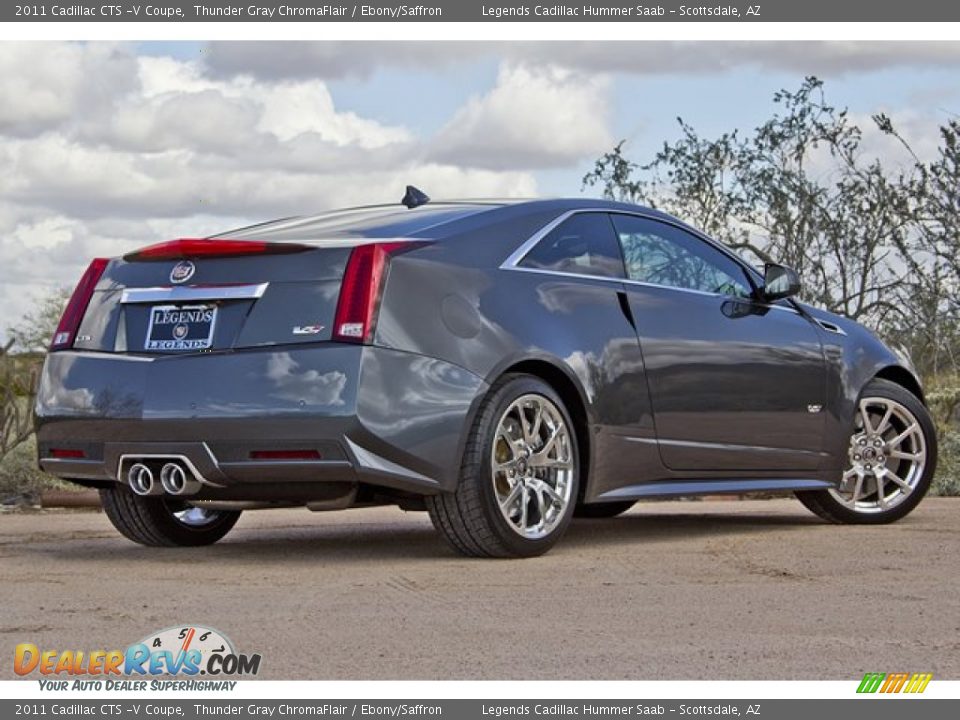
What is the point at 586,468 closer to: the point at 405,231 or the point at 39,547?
the point at 405,231

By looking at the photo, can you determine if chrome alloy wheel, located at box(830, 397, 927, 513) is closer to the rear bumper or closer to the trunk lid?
the rear bumper

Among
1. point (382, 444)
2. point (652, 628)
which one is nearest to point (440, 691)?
point (652, 628)

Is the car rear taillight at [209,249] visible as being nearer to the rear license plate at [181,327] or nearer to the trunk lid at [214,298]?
the trunk lid at [214,298]

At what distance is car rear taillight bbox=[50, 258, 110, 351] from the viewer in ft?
26.9

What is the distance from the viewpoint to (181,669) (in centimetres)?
527

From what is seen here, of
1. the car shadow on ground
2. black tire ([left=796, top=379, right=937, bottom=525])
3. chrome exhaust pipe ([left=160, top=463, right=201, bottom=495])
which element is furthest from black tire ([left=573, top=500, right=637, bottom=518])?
chrome exhaust pipe ([left=160, top=463, right=201, bottom=495])

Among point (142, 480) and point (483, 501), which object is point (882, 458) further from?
point (142, 480)

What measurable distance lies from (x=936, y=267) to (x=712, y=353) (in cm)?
834

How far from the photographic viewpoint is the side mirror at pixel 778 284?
9.36 metres

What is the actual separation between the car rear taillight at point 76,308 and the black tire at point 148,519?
0.90 meters

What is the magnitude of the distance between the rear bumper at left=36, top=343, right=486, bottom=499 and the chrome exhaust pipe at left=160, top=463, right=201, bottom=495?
0.23 ft

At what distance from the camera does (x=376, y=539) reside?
9.38 m

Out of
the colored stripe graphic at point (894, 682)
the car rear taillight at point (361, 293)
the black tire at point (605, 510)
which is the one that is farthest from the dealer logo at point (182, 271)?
the colored stripe graphic at point (894, 682)

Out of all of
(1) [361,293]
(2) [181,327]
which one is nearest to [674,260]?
(1) [361,293]
